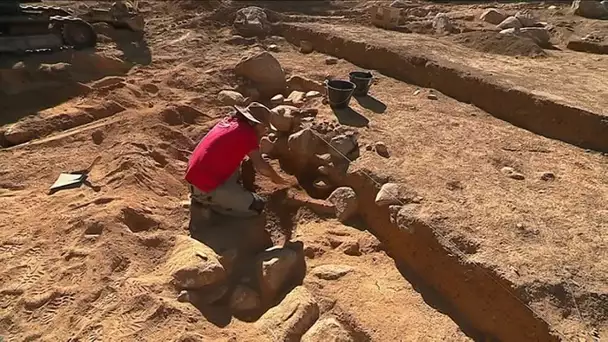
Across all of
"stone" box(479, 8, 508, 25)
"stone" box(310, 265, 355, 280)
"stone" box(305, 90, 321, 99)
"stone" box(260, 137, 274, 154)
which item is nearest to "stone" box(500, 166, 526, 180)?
"stone" box(310, 265, 355, 280)

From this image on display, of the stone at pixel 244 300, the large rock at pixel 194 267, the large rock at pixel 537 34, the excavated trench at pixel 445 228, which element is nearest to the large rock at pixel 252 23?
the excavated trench at pixel 445 228

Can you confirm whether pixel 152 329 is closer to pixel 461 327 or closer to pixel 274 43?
pixel 461 327

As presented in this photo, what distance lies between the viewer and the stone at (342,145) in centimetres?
515

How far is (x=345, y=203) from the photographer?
4660mm

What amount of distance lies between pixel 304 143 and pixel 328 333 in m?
2.36

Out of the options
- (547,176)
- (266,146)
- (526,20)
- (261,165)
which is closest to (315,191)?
(261,165)

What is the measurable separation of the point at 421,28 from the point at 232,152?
21.1 feet

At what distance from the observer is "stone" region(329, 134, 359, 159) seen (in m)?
5.15

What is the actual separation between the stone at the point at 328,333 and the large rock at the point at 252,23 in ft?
22.3

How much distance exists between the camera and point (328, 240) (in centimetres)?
440

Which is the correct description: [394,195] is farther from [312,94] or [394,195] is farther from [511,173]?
[312,94]

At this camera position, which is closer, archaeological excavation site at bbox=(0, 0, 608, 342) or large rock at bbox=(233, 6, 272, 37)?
archaeological excavation site at bbox=(0, 0, 608, 342)

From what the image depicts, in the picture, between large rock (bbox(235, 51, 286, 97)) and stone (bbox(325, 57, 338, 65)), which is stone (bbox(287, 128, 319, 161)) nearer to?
large rock (bbox(235, 51, 286, 97))

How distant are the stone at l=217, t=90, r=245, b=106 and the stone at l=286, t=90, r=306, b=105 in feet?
2.22
